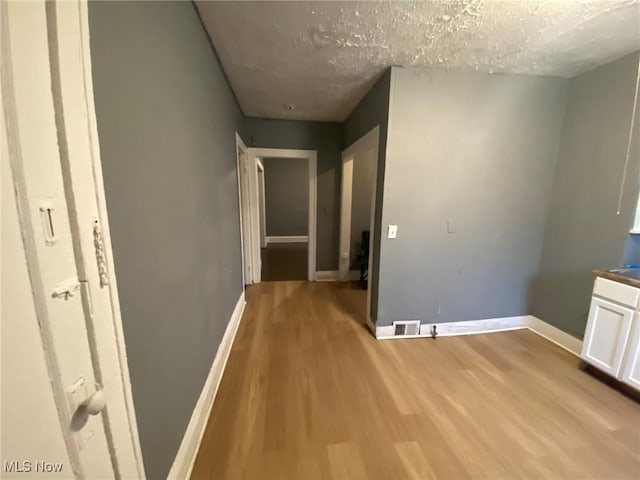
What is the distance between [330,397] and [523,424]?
4.04ft

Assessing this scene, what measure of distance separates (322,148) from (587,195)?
3021 mm

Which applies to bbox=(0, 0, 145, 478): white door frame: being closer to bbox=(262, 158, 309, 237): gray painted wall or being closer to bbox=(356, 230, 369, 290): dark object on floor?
bbox=(356, 230, 369, 290): dark object on floor

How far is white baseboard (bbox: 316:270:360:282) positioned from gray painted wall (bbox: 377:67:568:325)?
1.73 metres

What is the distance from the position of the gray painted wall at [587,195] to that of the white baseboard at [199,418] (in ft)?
10.3

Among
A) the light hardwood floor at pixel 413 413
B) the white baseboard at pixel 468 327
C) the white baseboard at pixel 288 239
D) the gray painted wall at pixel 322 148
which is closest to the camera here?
the light hardwood floor at pixel 413 413

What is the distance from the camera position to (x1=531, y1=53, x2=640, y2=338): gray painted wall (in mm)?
1953

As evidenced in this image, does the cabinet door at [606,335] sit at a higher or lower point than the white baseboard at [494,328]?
higher

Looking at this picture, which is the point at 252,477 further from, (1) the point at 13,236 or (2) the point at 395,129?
(2) the point at 395,129

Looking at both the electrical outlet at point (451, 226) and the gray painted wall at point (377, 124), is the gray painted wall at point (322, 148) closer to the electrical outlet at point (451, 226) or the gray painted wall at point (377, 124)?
the gray painted wall at point (377, 124)

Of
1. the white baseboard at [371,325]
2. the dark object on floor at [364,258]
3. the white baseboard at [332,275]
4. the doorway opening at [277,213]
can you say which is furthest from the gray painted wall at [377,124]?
the white baseboard at [332,275]

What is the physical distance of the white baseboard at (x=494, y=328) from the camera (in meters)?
2.42

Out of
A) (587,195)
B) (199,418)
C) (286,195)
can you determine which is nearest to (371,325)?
(199,418)

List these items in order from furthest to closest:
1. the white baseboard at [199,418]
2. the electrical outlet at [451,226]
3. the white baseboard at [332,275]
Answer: the white baseboard at [332,275] → the electrical outlet at [451,226] → the white baseboard at [199,418]

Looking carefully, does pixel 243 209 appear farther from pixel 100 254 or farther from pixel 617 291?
pixel 617 291
